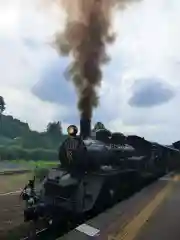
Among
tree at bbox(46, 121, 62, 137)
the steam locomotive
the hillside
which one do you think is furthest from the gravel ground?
tree at bbox(46, 121, 62, 137)

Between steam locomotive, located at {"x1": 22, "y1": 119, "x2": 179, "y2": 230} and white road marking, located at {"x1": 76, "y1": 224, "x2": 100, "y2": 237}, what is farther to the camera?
steam locomotive, located at {"x1": 22, "y1": 119, "x2": 179, "y2": 230}

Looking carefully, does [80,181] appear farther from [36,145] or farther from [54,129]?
[36,145]

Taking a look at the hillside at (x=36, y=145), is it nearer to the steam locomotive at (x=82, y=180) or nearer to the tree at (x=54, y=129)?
the tree at (x=54, y=129)

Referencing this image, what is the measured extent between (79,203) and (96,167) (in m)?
1.51

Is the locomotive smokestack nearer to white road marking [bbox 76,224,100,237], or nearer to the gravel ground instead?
the gravel ground

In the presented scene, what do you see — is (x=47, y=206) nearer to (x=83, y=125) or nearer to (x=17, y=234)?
(x=17, y=234)

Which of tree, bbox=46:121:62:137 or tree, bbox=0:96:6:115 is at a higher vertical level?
tree, bbox=0:96:6:115

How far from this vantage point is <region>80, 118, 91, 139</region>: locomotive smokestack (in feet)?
45.5

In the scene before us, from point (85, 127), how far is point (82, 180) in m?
3.02

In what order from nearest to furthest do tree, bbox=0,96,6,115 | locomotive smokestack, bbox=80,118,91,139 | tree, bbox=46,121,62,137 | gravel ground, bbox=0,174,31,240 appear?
gravel ground, bbox=0,174,31,240 < locomotive smokestack, bbox=80,118,91,139 < tree, bbox=46,121,62,137 < tree, bbox=0,96,6,115

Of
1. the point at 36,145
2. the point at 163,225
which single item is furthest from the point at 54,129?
the point at 163,225

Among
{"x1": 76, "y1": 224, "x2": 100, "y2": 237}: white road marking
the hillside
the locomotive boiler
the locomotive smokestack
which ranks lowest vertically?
{"x1": 76, "y1": 224, "x2": 100, "y2": 237}: white road marking

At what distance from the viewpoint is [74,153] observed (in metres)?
12.3

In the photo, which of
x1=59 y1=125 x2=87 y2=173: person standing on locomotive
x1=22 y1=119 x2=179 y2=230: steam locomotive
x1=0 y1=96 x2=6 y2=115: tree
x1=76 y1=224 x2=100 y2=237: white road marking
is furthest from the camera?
x1=0 y1=96 x2=6 y2=115: tree
